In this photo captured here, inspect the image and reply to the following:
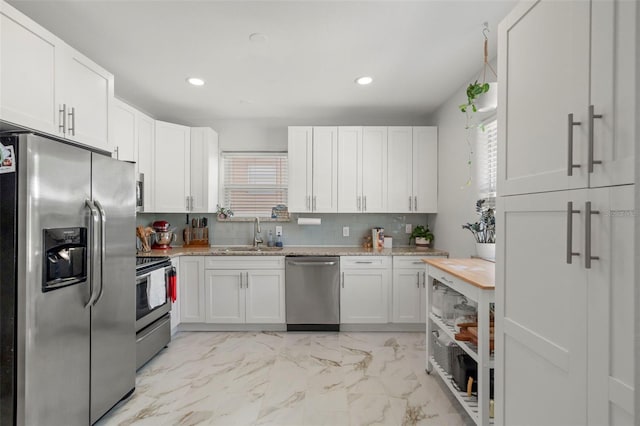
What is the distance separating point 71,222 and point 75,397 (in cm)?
96

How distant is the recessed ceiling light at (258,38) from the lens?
2.19 meters

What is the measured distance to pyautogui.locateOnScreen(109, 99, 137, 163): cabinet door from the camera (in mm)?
2961

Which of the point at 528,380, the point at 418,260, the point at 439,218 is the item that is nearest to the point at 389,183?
the point at 439,218

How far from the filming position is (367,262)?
11.7 feet

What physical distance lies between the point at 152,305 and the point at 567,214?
9.94ft

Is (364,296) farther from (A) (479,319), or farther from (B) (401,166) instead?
(A) (479,319)

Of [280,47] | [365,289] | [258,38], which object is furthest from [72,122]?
[365,289]

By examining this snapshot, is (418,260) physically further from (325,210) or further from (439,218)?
(325,210)

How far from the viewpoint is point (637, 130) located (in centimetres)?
76

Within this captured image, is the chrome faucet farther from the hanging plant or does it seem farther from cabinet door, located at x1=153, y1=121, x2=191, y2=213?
the hanging plant

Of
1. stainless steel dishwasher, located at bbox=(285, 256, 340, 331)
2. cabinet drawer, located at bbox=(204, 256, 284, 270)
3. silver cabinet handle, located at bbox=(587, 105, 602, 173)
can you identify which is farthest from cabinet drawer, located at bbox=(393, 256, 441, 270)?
silver cabinet handle, located at bbox=(587, 105, 602, 173)

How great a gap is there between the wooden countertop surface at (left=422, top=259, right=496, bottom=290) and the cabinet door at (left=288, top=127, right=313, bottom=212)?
1790mm

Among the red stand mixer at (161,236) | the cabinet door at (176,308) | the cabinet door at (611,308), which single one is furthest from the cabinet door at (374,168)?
the cabinet door at (611,308)

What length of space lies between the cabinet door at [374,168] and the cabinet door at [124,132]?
252cm
